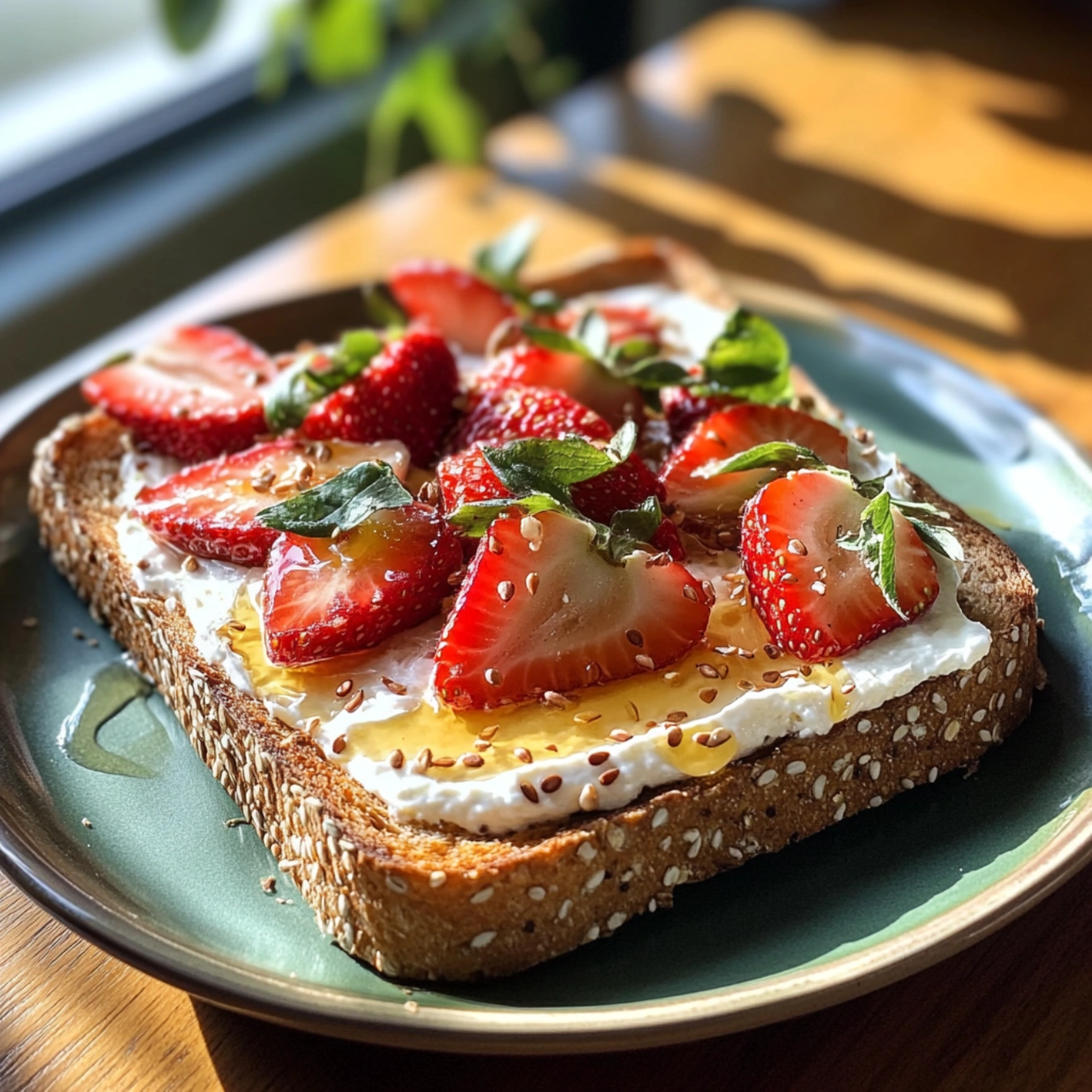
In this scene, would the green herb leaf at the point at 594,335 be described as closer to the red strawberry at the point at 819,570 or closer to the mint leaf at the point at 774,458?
the mint leaf at the point at 774,458

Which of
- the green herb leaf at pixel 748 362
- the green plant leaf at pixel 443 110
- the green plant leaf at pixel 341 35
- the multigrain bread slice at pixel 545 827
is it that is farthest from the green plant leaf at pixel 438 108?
the multigrain bread slice at pixel 545 827

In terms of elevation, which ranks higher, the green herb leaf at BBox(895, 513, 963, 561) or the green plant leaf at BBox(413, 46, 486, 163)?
the green plant leaf at BBox(413, 46, 486, 163)

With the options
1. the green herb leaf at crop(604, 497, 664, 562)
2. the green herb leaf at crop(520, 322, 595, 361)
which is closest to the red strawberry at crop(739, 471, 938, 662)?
the green herb leaf at crop(604, 497, 664, 562)

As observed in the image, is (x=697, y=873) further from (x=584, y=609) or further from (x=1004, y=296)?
(x=1004, y=296)

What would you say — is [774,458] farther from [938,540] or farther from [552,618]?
[552,618]

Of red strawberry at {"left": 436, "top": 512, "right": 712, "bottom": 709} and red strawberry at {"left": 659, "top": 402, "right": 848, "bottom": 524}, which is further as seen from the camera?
red strawberry at {"left": 659, "top": 402, "right": 848, "bottom": 524}

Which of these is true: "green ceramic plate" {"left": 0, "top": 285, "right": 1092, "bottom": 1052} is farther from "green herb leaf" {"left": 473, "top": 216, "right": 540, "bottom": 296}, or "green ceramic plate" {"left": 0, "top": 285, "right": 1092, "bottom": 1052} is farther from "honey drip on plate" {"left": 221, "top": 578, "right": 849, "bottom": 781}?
"green herb leaf" {"left": 473, "top": 216, "right": 540, "bottom": 296}
